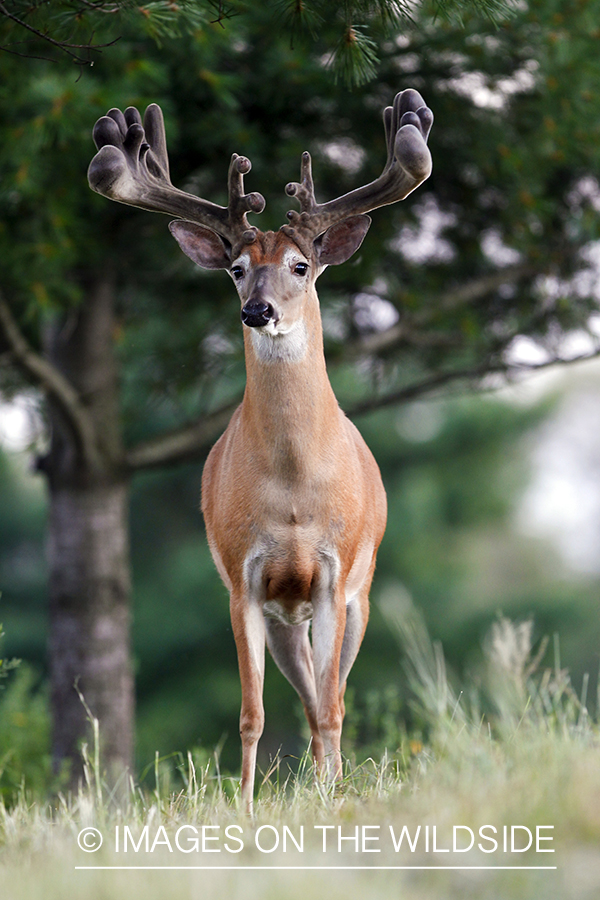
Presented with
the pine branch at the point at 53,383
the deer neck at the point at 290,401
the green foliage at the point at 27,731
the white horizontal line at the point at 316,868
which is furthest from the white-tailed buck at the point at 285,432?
the green foliage at the point at 27,731

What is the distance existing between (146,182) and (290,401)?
0.99m

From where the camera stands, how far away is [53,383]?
22.1ft

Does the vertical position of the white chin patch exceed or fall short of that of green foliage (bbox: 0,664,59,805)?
it exceeds it

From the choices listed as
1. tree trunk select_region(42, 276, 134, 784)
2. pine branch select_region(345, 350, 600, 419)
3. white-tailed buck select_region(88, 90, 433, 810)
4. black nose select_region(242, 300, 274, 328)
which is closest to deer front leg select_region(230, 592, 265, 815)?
white-tailed buck select_region(88, 90, 433, 810)

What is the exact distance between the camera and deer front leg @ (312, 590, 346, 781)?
3.68 metres

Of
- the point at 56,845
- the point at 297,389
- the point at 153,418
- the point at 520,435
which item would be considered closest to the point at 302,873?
the point at 56,845

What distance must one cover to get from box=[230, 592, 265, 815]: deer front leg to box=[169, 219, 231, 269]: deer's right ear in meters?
1.33

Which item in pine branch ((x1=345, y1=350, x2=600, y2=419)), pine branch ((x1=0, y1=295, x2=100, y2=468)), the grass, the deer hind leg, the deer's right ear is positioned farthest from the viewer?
pine branch ((x1=345, y1=350, x2=600, y2=419))

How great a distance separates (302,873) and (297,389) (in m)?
1.75

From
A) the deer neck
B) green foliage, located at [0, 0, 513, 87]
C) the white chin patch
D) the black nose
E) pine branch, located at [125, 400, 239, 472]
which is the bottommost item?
pine branch, located at [125, 400, 239, 472]

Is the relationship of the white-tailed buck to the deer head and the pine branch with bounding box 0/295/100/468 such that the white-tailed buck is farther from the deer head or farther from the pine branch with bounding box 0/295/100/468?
the pine branch with bounding box 0/295/100/468

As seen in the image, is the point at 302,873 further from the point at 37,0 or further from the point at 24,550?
the point at 24,550

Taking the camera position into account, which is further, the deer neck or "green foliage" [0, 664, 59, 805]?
"green foliage" [0, 664, 59, 805]

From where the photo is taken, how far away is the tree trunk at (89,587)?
707 cm
